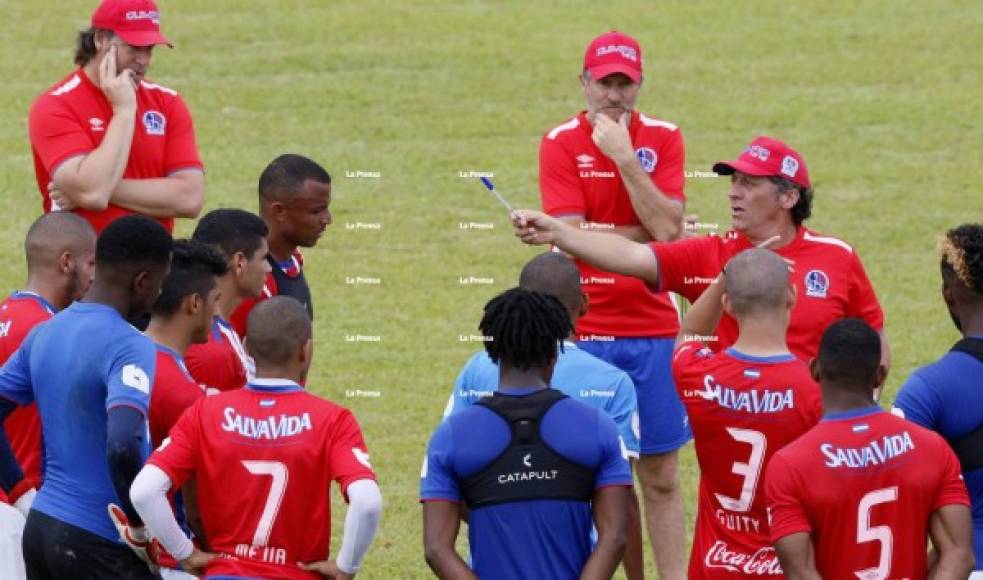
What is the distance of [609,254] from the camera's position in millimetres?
9008

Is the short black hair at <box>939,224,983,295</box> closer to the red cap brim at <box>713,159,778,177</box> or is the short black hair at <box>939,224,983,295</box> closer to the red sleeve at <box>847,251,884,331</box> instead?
the red sleeve at <box>847,251,884,331</box>


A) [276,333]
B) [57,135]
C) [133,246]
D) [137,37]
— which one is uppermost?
[137,37]

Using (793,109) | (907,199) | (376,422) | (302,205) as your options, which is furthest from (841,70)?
(302,205)

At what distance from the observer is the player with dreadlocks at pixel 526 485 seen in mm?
7125

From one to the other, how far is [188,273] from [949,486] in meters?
3.16

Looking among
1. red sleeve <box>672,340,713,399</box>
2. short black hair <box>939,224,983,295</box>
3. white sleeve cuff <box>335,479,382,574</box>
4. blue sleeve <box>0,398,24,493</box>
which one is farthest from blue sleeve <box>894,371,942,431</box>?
blue sleeve <box>0,398,24,493</box>

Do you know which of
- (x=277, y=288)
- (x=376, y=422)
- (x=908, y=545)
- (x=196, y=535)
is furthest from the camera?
(x=376, y=422)

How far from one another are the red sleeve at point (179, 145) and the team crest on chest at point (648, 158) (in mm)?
2341

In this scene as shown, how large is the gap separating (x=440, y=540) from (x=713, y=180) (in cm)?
1309

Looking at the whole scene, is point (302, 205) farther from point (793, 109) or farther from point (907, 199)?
point (793, 109)

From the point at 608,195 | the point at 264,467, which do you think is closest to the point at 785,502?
the point at 264,467

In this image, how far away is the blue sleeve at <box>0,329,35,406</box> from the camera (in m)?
7.85

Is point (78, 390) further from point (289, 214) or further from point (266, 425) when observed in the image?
point (289, 214)

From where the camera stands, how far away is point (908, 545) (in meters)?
7.11
